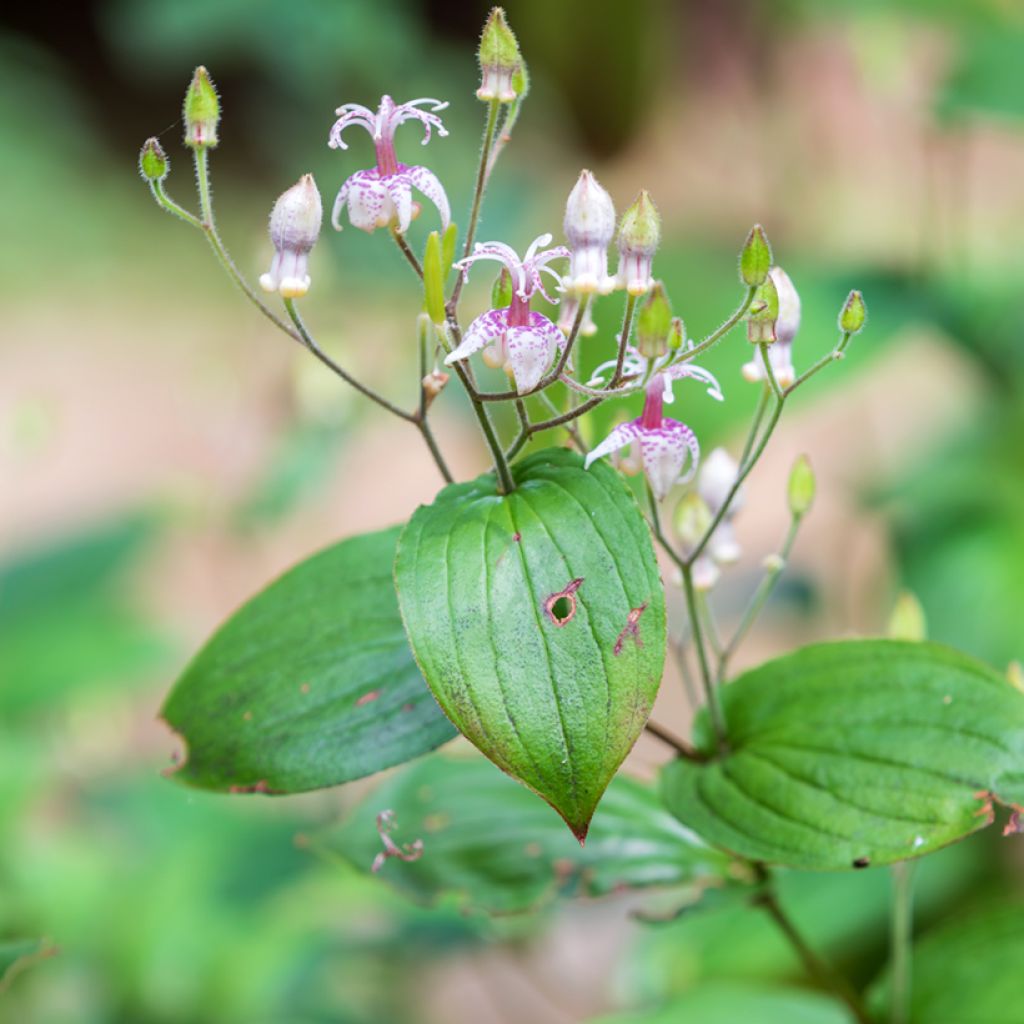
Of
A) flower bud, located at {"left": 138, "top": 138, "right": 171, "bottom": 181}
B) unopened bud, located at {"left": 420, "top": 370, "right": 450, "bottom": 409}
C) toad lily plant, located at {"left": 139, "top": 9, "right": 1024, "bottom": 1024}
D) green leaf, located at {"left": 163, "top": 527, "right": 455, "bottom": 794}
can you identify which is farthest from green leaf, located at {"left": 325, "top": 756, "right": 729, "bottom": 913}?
flower bud, located at {"left": 138, "top": 138, "right": 171, "bottom": 181}

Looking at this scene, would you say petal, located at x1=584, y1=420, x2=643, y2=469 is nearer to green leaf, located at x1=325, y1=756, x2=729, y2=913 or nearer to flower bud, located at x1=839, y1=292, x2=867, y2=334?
flower bud, located at x1=839, y1=292, x2=867, y2=334

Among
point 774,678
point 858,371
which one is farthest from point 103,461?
point 774,678

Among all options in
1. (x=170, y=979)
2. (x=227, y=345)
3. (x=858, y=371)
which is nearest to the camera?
(x=170, y=979)

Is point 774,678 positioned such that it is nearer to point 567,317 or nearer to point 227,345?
point 567,317

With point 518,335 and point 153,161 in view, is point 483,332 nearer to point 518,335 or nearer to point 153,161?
point 518,335

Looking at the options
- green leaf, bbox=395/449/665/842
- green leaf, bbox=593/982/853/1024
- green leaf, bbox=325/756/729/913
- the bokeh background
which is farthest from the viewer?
the bokeh background

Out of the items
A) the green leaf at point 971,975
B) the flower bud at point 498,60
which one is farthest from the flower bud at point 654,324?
the green leaf at point 971,975

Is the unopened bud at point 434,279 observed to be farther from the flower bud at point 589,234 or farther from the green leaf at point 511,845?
the green leaf at point 511,845
